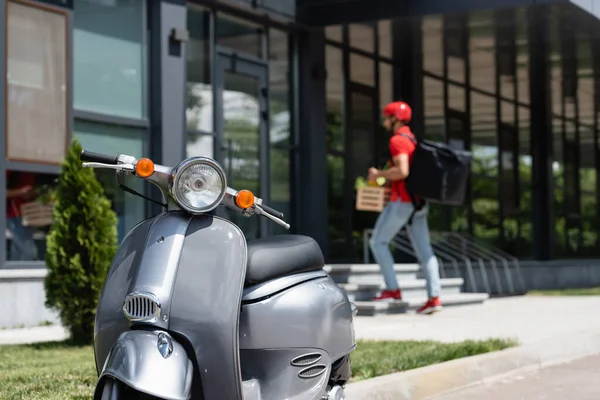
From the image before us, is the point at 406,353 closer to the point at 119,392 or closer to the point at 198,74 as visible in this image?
the point at 119,392

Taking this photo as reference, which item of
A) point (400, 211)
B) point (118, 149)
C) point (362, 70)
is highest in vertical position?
point (362, 70)

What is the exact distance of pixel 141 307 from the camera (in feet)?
11.9

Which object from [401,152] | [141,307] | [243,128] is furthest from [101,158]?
[243,128]

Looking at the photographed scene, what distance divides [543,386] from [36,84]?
20.3ft

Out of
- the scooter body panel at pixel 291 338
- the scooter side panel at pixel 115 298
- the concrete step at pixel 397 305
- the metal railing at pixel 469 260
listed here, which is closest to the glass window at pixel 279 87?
the metal railing at pixel 469 260

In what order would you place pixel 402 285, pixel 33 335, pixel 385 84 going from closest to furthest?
pixel 33 335 → pixel 402 285 → pixel 385 84

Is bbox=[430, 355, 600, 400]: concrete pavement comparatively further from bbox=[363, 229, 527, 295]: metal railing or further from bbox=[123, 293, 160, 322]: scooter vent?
bbox=[363, 229, 527, 295]: metal railing

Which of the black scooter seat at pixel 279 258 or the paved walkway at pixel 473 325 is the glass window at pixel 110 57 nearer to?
the paved walkway at pixel 473 325

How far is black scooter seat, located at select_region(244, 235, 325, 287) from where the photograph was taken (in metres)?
4.08

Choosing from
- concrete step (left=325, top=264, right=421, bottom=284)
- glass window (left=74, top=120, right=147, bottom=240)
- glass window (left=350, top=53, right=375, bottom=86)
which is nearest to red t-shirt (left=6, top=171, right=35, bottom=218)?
glass window (left=74, top=120, right=147, bottom=240)

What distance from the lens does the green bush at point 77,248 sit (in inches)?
308

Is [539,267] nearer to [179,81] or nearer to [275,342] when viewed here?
[179,81]

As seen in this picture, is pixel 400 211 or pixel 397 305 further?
pixel 397 305

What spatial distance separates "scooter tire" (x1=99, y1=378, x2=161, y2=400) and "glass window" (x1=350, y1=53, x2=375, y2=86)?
13139 mm
